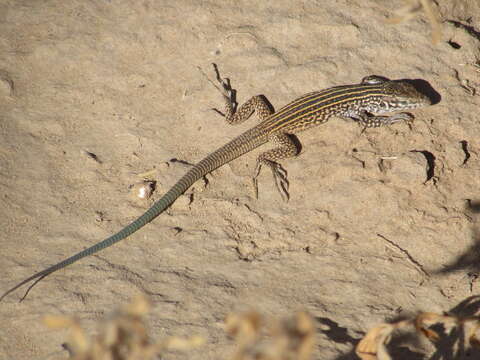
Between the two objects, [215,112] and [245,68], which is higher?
[245,68]

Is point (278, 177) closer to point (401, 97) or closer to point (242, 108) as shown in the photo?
point (242, 108)

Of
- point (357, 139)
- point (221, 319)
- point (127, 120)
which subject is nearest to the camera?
point (221, 319)

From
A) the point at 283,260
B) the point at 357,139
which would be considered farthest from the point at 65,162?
the point at 357,139

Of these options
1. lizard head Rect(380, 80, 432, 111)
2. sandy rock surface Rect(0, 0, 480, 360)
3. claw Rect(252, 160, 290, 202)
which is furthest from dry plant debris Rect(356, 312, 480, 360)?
lizard head Rect(380, 80, 432, 111)

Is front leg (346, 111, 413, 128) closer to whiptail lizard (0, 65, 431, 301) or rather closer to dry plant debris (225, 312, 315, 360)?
whiptail lizard (0, 65, 431, 301)

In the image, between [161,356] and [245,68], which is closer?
[161,356]

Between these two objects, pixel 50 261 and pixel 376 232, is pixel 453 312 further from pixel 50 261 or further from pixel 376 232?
pixel 50 261
